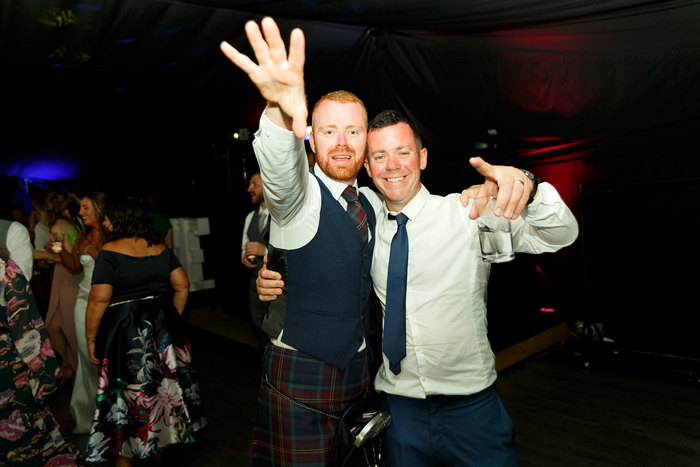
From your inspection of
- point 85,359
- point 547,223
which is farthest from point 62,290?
point 547,223

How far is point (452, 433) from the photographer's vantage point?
4.71 ft

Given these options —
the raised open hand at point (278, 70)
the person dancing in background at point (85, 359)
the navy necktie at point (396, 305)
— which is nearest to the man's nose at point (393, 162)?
the navy necktie at point (396, 305)

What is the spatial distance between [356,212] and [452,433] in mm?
743

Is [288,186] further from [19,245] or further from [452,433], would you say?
[19,245]

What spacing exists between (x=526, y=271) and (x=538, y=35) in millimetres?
3714

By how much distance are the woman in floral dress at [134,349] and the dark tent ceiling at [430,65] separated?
89 cm

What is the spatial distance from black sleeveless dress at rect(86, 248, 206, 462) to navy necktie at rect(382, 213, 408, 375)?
1.71 metres

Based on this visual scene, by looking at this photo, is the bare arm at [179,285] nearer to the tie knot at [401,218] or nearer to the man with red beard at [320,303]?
the man with red beard at [320,303]

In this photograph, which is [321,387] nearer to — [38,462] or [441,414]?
[441,414]

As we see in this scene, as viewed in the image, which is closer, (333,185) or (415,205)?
(333,185)

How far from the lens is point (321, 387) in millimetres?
1360

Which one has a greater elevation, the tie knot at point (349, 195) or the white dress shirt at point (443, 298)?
the tie knot at point (349, 195)

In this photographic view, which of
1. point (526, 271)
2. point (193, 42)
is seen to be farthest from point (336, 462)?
point (526, 271)

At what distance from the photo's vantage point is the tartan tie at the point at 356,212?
138cm
